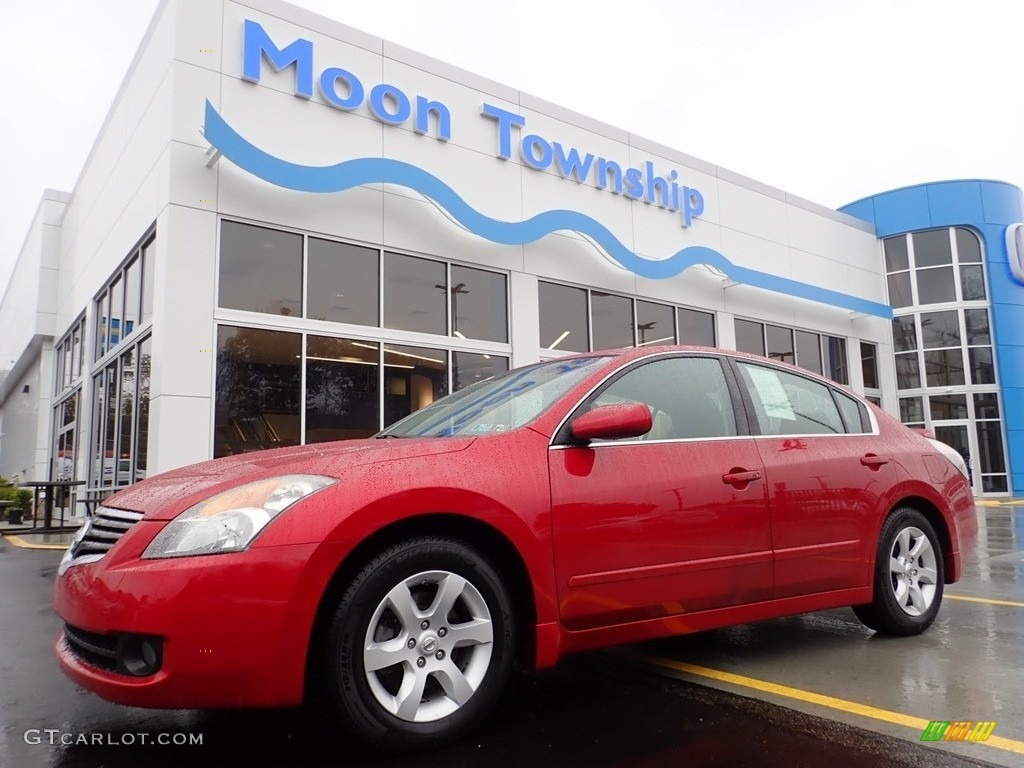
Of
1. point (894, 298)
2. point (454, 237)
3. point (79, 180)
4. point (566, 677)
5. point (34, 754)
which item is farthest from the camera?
point (894, 298)

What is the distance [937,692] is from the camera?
122 inches

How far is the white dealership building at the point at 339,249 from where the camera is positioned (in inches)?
360

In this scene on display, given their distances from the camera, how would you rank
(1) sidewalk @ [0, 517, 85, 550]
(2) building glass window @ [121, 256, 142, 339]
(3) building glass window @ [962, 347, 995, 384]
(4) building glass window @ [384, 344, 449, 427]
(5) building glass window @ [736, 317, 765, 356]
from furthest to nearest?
(3) building glass window @ [962, 347, 995, 384] < (5) building glass window @ [736, 317, 765, 356] < (4) building glass window @ [384, 344, 449, 427] < (2) building glass window @ [121, 256, 142, 339] < (1) sidewalk @ [0, 517, 85, 550]

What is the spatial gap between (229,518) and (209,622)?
328 mm

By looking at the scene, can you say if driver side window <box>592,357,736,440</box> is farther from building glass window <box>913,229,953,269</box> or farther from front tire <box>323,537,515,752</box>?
building glass window <box>913,229,953,269</box>

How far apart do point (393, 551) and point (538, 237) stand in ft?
33.1

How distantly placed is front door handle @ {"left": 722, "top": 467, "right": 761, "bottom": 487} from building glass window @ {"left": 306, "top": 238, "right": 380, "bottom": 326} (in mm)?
7690

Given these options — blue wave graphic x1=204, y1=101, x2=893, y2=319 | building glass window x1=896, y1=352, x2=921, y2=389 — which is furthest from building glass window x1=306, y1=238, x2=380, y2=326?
building glass window x1=896, y1=352, x2=921, y2=389

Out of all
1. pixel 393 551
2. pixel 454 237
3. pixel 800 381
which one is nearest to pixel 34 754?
pixel 393 551

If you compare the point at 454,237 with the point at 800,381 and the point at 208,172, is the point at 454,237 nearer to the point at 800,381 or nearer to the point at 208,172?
the point at 208,172

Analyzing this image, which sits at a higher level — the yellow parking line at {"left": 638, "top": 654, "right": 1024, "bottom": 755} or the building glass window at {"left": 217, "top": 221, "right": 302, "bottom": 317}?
the building glass window at {"left": 217, "top": 221, "right": 302, "bottom": 317}

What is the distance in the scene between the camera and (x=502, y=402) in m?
3.43

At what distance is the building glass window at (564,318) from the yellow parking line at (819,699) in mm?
9327

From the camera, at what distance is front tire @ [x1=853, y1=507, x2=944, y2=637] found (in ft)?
13.0
